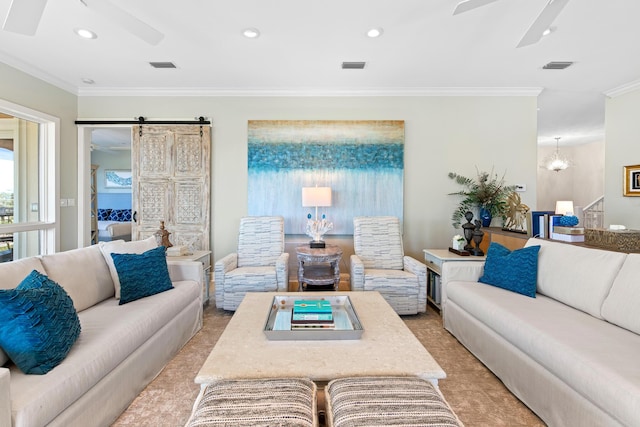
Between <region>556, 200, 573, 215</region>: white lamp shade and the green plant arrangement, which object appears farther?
the green plant arrangement

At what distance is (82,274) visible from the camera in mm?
A: 2186

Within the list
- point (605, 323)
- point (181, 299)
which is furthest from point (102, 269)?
point (605, 323)

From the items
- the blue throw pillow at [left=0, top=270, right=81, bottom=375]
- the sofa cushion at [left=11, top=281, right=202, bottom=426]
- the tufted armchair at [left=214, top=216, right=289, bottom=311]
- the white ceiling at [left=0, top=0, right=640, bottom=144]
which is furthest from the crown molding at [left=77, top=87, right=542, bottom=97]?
the blue throw pillow at [left=0, top=270, right=81, bottom=375]

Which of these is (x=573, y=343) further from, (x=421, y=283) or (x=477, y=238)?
(x=477, y=238)

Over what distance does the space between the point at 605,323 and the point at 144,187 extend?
477 cm

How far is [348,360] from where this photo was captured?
1530mm

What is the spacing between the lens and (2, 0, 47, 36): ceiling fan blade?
190cm

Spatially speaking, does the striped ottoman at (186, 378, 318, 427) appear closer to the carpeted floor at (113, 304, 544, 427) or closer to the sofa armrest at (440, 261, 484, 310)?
the carpeted floor at (113, 304, 544, 427)

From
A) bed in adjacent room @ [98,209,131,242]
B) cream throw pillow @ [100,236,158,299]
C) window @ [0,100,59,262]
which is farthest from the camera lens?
bed in adjacent room @ [98,209,131,242]

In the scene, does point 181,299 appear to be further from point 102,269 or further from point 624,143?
point 624,143

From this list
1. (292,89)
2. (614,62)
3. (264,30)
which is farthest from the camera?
(292,89)

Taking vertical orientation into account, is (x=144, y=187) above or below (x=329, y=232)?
above

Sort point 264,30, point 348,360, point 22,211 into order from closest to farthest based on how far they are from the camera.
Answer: point 348,360 < point 264,30 < point 22,211

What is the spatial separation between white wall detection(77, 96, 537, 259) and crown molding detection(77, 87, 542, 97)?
0.06 metres
